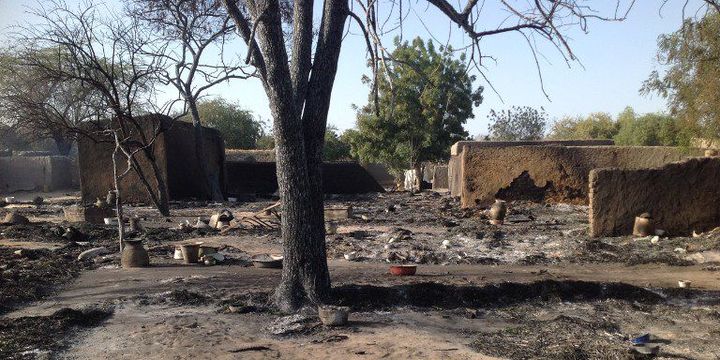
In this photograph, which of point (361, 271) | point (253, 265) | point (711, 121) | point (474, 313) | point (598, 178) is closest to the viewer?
point (474, 313)

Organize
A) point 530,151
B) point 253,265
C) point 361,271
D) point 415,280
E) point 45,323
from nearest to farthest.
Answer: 1. point 45,323
2. point 415,280
3. point 361,271
4. point 253,265
5. point 530,151

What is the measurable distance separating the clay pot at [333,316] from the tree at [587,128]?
3937 centimetres

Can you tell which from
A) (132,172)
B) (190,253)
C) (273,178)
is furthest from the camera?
(273,178)

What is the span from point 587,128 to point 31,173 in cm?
3547

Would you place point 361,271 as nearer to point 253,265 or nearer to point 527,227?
point 253,265

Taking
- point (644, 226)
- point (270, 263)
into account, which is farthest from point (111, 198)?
point (644, 226)

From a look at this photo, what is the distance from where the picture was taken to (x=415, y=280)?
783cm

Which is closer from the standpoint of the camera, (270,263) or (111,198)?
(270,263)

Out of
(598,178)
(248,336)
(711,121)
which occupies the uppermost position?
(711,121)

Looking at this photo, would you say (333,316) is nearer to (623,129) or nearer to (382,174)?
(382,174)

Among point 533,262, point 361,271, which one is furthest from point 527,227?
point 361,271

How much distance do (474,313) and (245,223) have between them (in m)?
8.10

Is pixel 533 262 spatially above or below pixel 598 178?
below

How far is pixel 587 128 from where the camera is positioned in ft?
154
